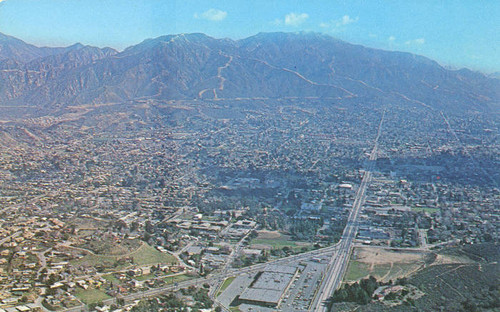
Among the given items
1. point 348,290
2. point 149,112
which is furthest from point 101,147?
point 348,290

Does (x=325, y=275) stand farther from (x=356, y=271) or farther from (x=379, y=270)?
(x=379, y=270)

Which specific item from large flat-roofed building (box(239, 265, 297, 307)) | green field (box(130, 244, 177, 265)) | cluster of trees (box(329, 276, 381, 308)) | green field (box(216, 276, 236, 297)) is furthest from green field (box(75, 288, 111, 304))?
cluster of trees (box(329, 276, 381, 308))

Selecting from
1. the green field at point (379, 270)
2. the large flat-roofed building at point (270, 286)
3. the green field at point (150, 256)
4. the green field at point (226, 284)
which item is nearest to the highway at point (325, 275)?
the green field at point (226, 284)

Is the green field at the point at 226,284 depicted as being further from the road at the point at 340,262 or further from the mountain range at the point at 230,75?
the mountain range at the point at 230,75

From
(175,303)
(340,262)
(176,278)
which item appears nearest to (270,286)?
(176,278)

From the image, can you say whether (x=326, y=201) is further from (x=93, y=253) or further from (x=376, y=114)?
(x=376, y=114)

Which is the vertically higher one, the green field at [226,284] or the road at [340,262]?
the road at [340,262]
